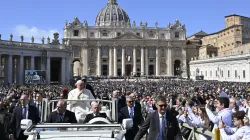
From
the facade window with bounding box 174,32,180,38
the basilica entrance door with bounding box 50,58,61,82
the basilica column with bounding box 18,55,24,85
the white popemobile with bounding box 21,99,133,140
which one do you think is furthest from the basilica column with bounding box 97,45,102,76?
the white popemobile with bounding box 21,99,133,140

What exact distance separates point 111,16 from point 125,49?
21.3m

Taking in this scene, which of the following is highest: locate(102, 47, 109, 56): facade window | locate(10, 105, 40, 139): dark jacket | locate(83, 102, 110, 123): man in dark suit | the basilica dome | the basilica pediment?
the basilica dome

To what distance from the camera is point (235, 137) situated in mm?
5980

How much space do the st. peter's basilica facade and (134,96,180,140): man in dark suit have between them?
101 metres

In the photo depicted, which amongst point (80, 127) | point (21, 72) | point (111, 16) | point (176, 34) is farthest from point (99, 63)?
point (80, 127)

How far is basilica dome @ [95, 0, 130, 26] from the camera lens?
125825 mm

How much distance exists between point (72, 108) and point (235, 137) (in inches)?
142

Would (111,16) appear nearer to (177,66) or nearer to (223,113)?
(177,66)

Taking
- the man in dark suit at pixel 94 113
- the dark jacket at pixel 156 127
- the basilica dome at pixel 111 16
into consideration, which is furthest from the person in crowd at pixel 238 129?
the basilica dome at pixel 111 16

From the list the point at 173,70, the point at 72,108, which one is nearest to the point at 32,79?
the point at 72,108

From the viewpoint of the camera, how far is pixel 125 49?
4343 inches

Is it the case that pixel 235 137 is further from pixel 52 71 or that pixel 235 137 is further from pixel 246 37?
pixel 246 37

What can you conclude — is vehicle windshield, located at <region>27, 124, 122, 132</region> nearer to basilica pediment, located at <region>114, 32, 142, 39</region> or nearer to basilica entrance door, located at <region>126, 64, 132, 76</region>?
basilica pediment, located at <region>114, 32, 142, 39</region>

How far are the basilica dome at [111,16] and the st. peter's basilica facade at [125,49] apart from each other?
12.2 meters
